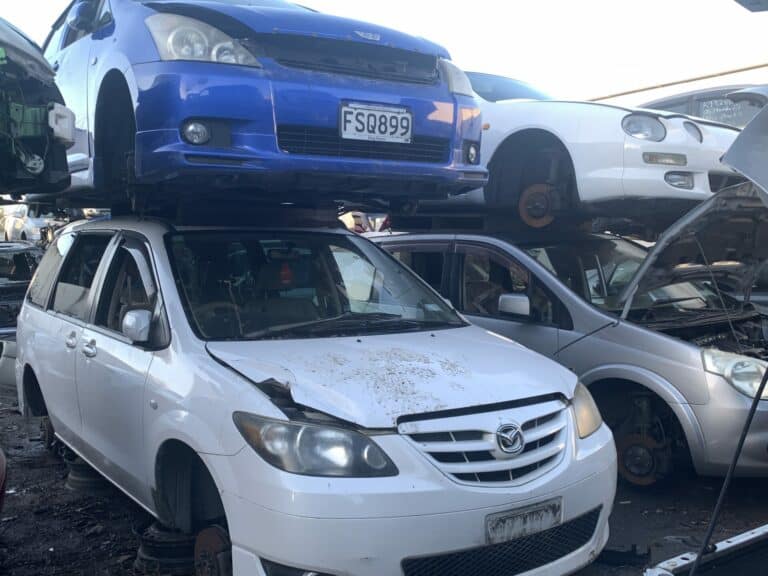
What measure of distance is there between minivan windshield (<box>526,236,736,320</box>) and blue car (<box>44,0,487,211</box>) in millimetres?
1115

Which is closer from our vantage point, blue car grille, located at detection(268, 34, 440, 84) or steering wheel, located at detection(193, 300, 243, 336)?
steering wheel, located at detection(193, 300, 243, 336)

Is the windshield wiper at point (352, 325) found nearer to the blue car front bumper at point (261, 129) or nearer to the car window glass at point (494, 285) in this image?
the blue car front bumper at point (261, 129)

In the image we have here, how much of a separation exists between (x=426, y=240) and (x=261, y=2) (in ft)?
6.70

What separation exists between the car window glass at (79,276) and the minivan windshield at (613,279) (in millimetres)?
2767

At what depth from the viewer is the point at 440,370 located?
9.61 feet

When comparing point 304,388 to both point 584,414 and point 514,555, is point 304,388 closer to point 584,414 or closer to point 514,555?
point 514,555

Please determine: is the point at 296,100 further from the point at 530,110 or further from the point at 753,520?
the point at 753,520

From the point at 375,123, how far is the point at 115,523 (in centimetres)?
258

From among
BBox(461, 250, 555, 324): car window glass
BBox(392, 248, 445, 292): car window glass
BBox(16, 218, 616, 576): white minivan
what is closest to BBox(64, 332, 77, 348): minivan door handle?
BBox(16, 218, 616, 576): white minivan

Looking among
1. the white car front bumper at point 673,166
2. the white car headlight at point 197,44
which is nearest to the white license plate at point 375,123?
the white car headlight at point 197,44

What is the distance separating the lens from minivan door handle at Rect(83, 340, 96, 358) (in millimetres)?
3697

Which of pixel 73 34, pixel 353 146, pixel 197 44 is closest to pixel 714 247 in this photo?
pixel 353 146

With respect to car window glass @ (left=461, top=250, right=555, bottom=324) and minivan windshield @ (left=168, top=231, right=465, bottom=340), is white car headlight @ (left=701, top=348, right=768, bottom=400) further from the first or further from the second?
minivan windshield @ (left=168, top=231, right=465, bottom=340)

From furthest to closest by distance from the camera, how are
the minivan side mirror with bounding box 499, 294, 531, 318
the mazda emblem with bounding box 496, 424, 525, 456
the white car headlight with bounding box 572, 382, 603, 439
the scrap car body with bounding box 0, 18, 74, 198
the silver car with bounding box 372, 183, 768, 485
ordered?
the minivan side mirror with bounding box 499, 294, 531, 318, the silver car with bounding box 372, 183, 768, 485, the scrap car body with bounding box 0, 18, 74, 198, the white car headlight with bounding box 572, 382, 603, 439, the mazda emblem with bounding box 496, 424, 525, 456
